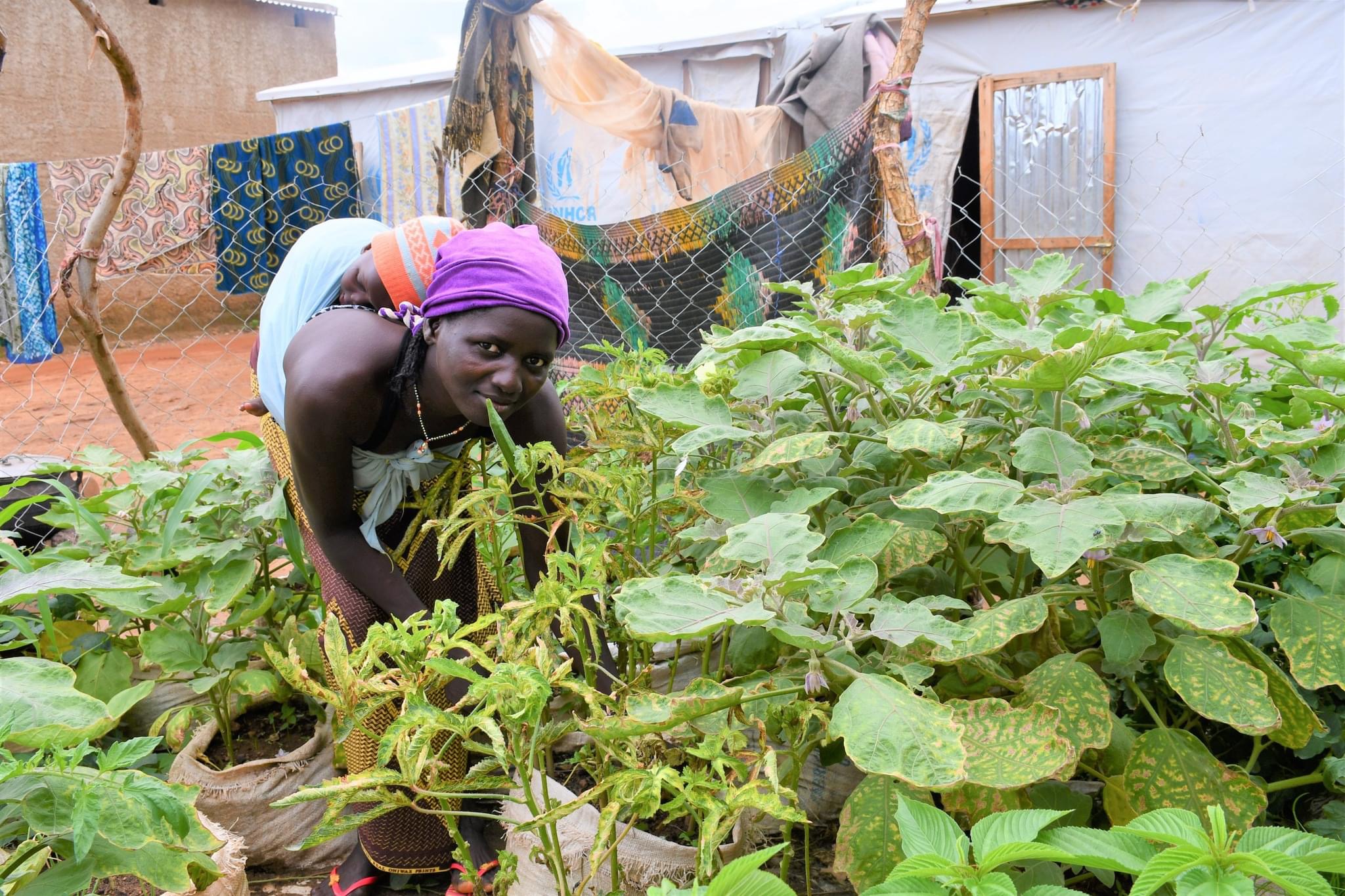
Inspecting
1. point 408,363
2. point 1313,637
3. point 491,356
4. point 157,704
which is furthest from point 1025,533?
point 157,704

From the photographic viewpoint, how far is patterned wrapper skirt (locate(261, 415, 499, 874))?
179 cm

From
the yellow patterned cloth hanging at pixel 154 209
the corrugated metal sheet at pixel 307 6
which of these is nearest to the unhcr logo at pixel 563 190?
the yellow patterned cloth hanging at pixel 154 209

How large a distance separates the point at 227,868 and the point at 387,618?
0.58 m

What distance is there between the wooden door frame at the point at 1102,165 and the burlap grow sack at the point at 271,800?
197 inches

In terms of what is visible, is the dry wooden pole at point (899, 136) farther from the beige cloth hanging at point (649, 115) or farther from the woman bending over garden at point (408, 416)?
the woman bending over garden at point (408, 416)

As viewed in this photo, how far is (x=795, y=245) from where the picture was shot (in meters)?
4.35

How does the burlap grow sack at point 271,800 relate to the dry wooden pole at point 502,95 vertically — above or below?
below

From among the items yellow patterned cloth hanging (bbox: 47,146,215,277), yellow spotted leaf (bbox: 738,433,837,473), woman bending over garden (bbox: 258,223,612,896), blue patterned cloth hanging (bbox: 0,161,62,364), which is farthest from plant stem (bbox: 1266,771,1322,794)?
blue patterned cloth hanging (bbox: 0,161,62,364)

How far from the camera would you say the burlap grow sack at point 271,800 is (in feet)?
6.17

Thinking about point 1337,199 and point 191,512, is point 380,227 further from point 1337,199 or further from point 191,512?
point 1337,199

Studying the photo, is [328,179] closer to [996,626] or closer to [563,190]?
[563,190]

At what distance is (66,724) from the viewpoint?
0.93 m

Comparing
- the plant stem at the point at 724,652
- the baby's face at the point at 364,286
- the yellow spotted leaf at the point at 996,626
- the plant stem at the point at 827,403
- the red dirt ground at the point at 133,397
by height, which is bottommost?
the red dirt ground at the point at 133,397

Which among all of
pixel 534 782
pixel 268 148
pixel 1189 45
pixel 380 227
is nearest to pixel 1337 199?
pixel 1189 45
